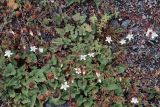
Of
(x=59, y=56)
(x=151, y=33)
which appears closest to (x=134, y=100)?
(x=151, y=33)

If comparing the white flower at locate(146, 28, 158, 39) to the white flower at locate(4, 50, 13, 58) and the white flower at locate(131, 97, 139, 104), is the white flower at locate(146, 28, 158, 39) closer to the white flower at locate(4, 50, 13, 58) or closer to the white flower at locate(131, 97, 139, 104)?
the white flower at locate(131, 97, 139, 104)

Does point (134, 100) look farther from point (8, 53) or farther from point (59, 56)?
point (8, 53)

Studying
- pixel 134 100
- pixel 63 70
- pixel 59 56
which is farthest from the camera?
pixel 59 56

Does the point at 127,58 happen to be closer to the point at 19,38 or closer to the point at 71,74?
the point at 71,74

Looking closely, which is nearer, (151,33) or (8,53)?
(8,53)

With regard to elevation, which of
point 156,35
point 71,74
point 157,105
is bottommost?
point 157,105

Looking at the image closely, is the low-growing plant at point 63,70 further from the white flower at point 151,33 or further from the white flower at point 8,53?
the white flower at point 151,33

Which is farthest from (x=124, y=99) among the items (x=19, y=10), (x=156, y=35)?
(x=19, y=10)

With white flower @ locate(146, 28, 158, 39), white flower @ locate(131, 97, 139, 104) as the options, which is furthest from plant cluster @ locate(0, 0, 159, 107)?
white flower @ locate(146, 28, 158, 39)

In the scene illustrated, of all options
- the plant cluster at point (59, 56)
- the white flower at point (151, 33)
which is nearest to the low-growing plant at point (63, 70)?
the plant cluster at point (59, 56)

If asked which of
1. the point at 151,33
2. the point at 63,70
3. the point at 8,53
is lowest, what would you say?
the point at 63,70

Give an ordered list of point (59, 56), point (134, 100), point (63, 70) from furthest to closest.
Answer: point (59, 56)
point (63, 70)
point (134, 100)
